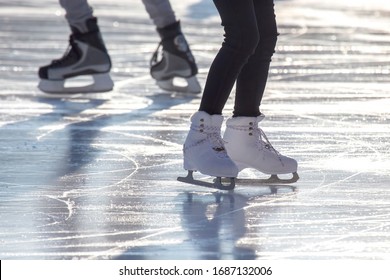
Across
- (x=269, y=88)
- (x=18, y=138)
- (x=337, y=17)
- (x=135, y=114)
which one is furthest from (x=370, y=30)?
(x=18, y=138)

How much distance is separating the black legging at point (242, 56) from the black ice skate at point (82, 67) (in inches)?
114

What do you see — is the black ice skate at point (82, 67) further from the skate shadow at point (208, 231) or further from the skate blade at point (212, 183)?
the skate shadow at point (208, 231)

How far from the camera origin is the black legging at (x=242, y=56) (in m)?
5.96

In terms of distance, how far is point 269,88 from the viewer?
Answer: 920 centimetres

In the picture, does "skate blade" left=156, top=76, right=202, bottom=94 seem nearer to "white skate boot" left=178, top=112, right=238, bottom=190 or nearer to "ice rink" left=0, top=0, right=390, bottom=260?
"ice rink" left=0, top=0, right=390, bottom=260

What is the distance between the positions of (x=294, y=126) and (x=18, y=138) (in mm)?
1366

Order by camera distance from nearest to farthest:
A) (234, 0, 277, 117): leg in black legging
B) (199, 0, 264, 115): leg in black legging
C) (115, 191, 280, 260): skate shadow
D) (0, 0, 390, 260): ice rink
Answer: (115, 191, 280, 260): skate shadow < (0, 0, 390, 260): ice rink < (199, 0, 264, 115): leg in black legging < (234, 0, 277, 117): leg in black legging

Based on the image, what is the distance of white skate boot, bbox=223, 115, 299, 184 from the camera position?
20.4ft

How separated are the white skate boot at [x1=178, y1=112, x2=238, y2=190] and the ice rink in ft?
0.29

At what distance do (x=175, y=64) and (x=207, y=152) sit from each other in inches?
120

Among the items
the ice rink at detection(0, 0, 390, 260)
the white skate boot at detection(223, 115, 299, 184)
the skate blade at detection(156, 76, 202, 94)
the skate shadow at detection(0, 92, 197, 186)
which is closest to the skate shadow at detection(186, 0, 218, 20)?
the ice rink at detection(0, 0, 390, 260)

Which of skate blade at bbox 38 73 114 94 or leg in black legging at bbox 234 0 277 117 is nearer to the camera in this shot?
leg in black legging at bbox 234 0 277 117

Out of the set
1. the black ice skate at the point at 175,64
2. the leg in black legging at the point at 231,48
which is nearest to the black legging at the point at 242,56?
the leg in black legging at the point at 231,48

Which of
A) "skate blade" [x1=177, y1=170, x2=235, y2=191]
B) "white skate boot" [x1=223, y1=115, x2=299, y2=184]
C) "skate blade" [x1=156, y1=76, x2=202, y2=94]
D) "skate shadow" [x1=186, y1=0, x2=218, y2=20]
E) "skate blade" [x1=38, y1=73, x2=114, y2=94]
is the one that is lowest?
"skate shadow" [x1=186, y1=0, x2=218, y2=20]
